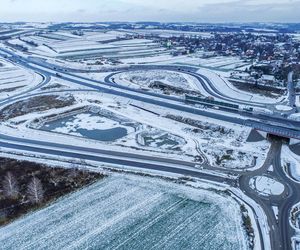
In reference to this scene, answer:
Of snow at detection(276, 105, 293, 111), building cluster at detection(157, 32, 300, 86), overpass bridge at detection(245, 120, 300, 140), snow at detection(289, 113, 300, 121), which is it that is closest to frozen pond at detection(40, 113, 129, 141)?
overpass bridge at detection(245, 120, 300, 140)

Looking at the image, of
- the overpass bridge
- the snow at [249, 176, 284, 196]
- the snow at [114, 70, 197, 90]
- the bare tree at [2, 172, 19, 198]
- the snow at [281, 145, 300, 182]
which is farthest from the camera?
the snow at [114, 70, 197, 90]

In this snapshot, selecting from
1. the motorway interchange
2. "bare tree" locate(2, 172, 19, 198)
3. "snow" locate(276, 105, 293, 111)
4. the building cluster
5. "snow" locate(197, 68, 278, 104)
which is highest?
the building cluster

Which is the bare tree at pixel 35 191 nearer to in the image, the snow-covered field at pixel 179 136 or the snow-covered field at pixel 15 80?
the snow-covered field at pixel 179 136

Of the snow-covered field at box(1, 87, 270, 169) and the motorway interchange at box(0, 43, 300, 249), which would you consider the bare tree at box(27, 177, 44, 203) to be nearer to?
the motorway interchange at box(0, 43, 300, 249)

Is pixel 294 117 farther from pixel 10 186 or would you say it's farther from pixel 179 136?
pixel 10 186

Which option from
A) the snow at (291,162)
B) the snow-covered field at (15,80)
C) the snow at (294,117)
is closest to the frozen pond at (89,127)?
the snow-covered field at (15,80)

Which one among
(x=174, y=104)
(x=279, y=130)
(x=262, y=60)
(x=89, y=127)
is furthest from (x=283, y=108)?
(x=262, y=60)
